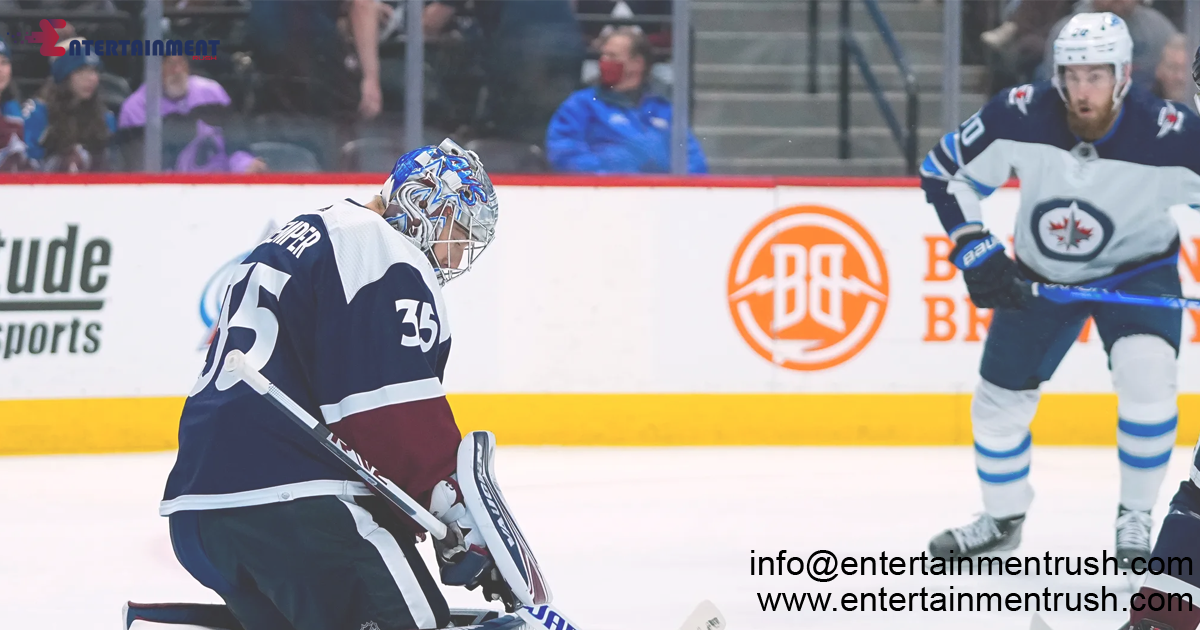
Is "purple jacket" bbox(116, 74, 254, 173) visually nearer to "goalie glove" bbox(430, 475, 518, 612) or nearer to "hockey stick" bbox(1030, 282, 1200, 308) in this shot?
"hockey stick" bbox(1030, 282, 1200, 308)

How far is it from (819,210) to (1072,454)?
1246 mm

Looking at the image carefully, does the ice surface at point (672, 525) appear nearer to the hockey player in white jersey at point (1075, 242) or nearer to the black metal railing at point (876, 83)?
the hockey player in white jersey at point (1075, 242)

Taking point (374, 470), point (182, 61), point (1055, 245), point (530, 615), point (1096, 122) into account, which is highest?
point (182, 61)

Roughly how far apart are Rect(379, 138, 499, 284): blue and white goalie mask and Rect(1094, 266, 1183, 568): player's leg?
2.06 metres

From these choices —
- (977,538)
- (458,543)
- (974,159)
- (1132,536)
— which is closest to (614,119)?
(974,159)

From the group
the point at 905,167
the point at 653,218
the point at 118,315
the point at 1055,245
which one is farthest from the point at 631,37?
the point at 1055,245

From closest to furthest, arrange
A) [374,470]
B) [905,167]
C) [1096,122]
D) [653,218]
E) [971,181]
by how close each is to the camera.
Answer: [374,470], [1096,122], [971,181], [653,218], [905,167]

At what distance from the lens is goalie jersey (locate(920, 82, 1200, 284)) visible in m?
3.69

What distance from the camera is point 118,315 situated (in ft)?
18.0

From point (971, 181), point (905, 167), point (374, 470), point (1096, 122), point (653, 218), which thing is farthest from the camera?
point (905, 167)

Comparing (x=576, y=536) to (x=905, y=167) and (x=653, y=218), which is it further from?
(x=905, y=167)

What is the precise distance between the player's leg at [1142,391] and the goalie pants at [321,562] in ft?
7.28

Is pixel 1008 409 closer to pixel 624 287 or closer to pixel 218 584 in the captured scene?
pixel 624 287

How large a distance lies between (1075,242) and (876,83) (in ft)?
8.92
